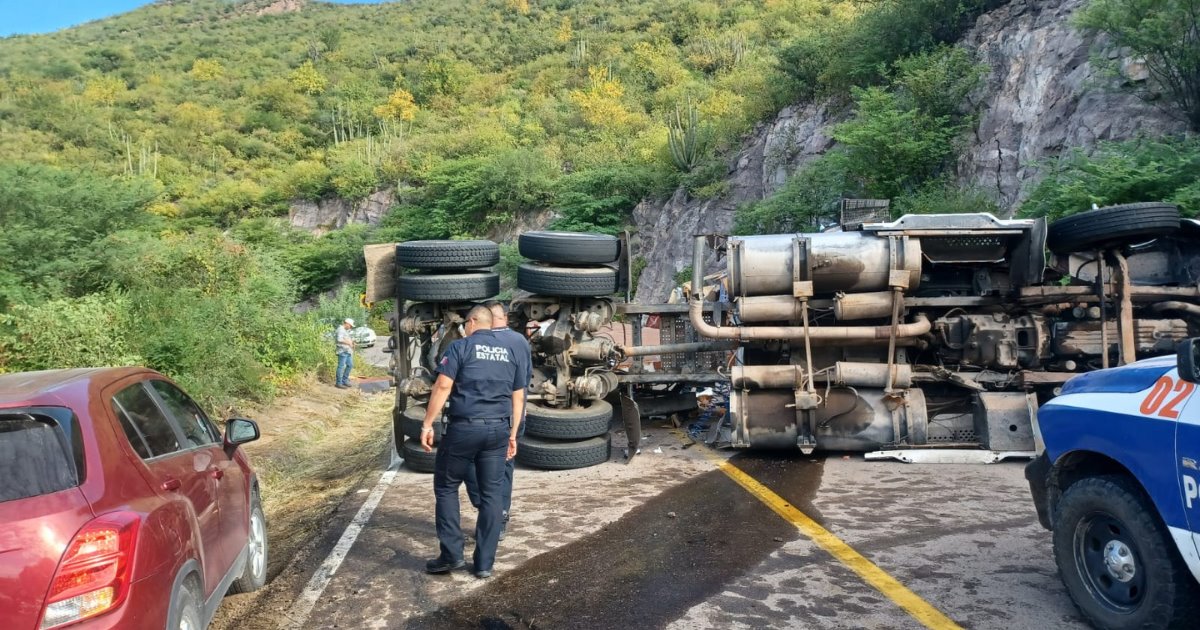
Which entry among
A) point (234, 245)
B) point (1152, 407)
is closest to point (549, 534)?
point (1152, 407)

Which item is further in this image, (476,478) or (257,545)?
(476,478)

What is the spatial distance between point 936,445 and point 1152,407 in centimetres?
480

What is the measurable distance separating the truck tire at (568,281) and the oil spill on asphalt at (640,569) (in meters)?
2.31

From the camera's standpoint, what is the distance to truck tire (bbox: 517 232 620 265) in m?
8.37

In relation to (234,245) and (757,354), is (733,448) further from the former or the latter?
(234,245)

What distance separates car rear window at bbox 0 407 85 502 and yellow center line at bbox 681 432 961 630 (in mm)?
4031

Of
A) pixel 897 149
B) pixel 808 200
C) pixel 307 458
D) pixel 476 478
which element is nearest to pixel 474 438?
pixel 476 478

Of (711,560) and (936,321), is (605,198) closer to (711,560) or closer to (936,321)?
(936,321)

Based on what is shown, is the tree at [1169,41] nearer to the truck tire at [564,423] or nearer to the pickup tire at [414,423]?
the truck tire at [564,423]

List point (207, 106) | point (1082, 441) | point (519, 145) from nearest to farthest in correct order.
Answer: point (1082, 441) < point (519, 145) < point (207, 106)

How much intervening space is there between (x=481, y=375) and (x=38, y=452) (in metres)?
2.61

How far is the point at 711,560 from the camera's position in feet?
17.9

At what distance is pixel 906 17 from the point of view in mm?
21688

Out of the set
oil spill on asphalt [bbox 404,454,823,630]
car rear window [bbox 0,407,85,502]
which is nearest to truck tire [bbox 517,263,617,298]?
oil spill on asphalt [bbox 404,454,823,630]
